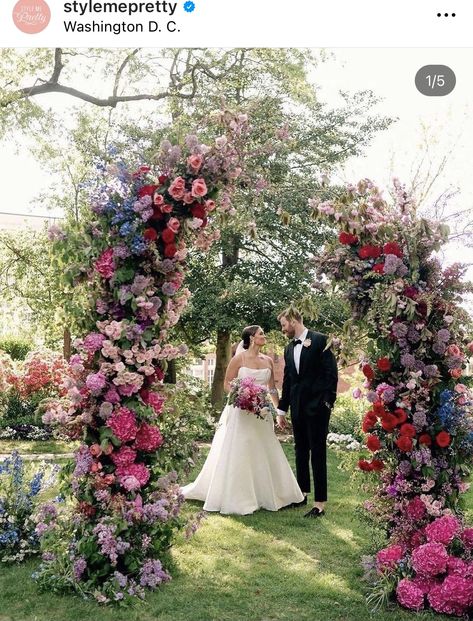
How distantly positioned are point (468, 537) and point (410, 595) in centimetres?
57

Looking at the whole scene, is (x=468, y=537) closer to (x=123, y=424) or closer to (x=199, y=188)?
(x=123, y=424)

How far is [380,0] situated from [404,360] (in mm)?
2233

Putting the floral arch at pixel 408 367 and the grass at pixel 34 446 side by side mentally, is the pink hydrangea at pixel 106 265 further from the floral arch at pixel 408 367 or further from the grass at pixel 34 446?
the grass at pixel 34 446

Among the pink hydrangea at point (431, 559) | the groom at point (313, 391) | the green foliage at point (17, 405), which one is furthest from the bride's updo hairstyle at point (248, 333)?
the green foliage at point (17, 405)

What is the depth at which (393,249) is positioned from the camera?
4.63m

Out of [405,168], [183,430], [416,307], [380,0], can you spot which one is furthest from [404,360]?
[405,168]

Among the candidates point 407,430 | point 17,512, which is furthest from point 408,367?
point 17,512

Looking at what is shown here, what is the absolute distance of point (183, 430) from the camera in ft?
17.1

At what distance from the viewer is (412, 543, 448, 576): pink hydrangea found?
4375 millimetres

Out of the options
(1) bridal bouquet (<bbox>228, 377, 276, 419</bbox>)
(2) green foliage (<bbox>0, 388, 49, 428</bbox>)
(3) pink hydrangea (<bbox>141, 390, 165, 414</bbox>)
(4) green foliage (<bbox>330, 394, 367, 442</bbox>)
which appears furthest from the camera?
(4) green foliage (<bbox>330, 394, 367, 442</bbox>)

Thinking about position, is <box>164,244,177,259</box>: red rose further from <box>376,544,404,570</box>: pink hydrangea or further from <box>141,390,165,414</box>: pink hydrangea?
<box>376,544,404,570</box>: pink hydrangea

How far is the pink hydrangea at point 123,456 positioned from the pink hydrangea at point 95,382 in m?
0.46

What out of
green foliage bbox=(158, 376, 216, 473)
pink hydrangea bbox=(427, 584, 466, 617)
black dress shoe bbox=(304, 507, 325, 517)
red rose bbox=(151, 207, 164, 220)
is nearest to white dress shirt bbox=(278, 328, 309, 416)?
black dress shoe bbox=(304, 507, 325, 517)

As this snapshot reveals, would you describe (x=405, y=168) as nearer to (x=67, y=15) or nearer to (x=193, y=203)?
(x=193, y=203)
